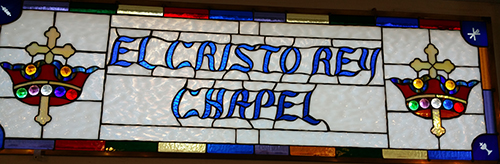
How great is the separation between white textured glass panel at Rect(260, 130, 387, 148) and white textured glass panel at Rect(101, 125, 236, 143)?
0.73 feet

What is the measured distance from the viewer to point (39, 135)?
9.30 feet

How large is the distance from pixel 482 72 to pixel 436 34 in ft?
1.17

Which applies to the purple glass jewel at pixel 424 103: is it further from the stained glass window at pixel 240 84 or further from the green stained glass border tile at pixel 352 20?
the green stained glass border tile at pixel 352 20

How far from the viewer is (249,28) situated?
10.2ft

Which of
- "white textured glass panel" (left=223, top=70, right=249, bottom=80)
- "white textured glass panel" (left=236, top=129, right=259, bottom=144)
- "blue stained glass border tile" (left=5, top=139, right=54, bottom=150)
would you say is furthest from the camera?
"white textured glass panel" (left=223, top=70, right=249, bottom=80)

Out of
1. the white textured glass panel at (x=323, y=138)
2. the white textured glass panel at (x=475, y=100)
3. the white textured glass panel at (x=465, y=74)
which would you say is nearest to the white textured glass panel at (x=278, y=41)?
the white textured glass panel at (x=323, y=138)

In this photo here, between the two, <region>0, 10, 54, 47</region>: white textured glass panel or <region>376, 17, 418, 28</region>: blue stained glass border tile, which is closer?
<region>0, 10, 54, 47</region>: white textured glass panel

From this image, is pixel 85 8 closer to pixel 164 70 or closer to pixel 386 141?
pixel 164 70

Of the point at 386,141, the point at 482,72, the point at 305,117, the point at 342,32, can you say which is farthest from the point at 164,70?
the point at 482,72

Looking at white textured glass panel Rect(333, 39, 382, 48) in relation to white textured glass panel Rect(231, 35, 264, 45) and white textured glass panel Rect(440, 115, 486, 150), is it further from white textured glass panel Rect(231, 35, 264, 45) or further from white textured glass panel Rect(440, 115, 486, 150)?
white textured glass panel Rect(440, 115, 486, 150)

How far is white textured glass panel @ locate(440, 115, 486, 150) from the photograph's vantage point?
9.73 feet

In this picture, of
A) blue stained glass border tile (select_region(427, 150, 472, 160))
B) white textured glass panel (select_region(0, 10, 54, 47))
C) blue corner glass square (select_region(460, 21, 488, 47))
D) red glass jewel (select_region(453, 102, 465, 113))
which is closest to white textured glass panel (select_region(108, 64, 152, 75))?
white textured glass panel (select_region(0, 10, 54, 47))

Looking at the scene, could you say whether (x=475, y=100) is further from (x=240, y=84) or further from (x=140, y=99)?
(x=140, y=99)

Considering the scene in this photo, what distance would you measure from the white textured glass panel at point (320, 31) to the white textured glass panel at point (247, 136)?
615 millimetres
